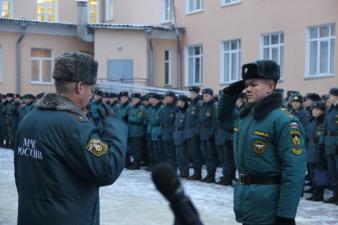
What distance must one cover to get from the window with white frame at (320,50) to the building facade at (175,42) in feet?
0.11

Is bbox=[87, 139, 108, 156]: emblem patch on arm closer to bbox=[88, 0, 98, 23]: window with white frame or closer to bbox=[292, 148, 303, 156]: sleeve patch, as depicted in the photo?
bbox=[292, 148, 303, 156]: sleeve patch

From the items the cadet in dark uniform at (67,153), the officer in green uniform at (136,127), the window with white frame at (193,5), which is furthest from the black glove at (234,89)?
the window with white frame at (193,5)

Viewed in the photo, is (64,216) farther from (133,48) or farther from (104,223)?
(133,48)

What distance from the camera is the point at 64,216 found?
3.29 m

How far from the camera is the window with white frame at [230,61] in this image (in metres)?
25.2

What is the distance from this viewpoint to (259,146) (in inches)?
168

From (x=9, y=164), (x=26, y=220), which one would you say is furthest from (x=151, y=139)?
(x=26, y=220)

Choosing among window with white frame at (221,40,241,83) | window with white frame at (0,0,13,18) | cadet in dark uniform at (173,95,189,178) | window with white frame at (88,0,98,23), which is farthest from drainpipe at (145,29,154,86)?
cadet in dark uniform at (173,95,189,178)

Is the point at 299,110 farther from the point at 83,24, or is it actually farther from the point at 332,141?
the point at 83,24

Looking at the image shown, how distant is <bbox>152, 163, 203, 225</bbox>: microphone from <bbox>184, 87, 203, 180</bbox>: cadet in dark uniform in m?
11.6

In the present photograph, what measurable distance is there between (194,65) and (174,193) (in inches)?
1039

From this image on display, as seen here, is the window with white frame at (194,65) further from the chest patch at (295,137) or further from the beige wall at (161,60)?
the chest patch at (295,137)

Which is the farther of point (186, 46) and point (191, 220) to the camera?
point (186, 46)

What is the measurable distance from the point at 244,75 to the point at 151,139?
1106 cm
